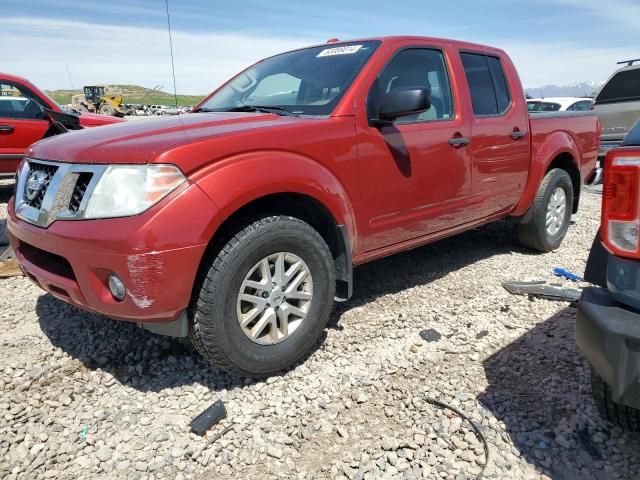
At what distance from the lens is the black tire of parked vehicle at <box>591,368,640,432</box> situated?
199 centimetres

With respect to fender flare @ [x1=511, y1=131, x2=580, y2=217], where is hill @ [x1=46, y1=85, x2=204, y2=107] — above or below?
above

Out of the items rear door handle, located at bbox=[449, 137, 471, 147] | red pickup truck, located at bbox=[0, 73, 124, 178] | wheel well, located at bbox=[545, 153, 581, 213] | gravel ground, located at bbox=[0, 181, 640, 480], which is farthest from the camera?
red pickup truck, located at bbox=[0, 73, 124, 178]

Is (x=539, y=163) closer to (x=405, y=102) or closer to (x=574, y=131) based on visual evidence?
(x=574, y=131)

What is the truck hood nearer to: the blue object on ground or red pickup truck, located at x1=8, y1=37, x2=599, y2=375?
red pickup truck, located at x1=8, y1=37, x2=599, y2=375

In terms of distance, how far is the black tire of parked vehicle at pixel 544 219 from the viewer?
14.8ft

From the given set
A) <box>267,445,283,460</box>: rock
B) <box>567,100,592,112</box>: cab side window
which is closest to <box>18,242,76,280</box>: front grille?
<box>267,445,283,460</box>: rock

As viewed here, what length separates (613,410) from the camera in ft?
6.63

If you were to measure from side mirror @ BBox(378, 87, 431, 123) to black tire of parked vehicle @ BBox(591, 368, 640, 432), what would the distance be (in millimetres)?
1626

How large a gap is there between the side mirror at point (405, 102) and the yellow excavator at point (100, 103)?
2781 centimetres

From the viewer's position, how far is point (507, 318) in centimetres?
336

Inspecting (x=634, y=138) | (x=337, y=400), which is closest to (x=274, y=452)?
(x=337, y=400)

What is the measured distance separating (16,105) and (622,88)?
10032mm

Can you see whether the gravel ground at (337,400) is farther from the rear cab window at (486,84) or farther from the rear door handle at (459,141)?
the rear cab window at (486,84)

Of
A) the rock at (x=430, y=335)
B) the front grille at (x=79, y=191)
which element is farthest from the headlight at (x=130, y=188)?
the rock at (x=430, y=335)
